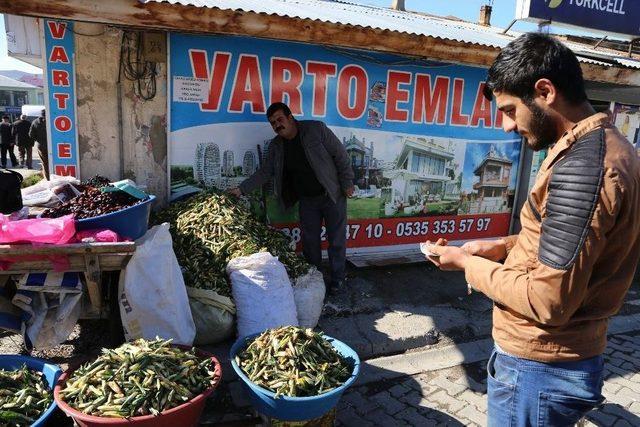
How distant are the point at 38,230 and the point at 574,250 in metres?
3.06

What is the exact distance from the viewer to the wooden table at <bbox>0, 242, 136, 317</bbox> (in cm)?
296

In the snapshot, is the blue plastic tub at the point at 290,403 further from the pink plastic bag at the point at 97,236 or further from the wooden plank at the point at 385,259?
the wooden plank at the point at 385,259

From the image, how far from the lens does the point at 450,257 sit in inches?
81.7

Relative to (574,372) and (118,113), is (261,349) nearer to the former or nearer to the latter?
(574,372)

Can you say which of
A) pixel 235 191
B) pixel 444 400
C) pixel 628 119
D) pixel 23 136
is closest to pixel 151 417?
pixel 444 400

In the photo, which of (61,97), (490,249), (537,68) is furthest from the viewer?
(61,97)

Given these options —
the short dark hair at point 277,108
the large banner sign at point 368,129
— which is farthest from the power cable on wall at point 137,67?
the short dark hair at point 277,108

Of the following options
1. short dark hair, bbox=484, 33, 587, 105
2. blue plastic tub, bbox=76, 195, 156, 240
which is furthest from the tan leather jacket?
blue plastic tub, bbox=76, 195, 156, 240

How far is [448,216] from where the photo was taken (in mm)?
7305

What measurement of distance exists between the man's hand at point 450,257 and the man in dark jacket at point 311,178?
3.11 m

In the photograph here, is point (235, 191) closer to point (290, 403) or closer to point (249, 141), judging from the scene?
point (249, 141)

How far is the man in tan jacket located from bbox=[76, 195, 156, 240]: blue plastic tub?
8.23 feet

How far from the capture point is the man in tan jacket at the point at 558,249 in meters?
1.52

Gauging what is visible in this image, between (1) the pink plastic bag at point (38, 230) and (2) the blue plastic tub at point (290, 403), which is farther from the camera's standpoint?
(1) the pink plastic bag at point (38, 230)
